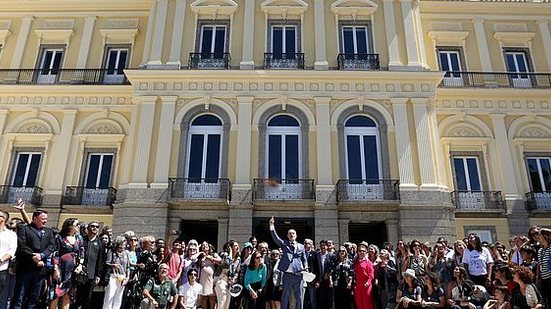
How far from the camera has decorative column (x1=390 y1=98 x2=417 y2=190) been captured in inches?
642

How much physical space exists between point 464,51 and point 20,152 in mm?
20430

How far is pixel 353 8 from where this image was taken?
63.6 ft

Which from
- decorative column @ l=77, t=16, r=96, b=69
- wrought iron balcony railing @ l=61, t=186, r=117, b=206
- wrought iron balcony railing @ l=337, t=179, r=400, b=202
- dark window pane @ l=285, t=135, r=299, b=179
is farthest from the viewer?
decorative column @ l=77, t=16, r=96, b=69

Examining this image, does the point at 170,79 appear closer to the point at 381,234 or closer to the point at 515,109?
the point at 381,234

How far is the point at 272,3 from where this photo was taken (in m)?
19.5

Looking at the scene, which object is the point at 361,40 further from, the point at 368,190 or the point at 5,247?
the point at 5,247

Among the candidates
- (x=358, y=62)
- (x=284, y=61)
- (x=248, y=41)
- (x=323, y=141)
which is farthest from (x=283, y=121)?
(x=358, y=62)

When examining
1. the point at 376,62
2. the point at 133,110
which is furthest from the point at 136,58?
the point at 376,62

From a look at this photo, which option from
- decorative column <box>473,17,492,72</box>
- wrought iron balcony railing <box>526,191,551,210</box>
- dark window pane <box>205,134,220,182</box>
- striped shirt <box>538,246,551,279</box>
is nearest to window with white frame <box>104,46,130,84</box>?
dark window pane <box>205,134,220,182</box>

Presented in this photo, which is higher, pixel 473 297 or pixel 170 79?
pixel 170 79

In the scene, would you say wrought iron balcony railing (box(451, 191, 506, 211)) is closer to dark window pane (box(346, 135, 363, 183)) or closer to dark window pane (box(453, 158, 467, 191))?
dark window pane (box(453, 158, 467, 191))

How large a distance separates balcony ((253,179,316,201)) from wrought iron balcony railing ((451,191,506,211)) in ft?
19.6

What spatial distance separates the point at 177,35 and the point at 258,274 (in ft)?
41.7

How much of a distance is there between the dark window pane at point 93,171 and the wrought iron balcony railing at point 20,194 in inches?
72.9
